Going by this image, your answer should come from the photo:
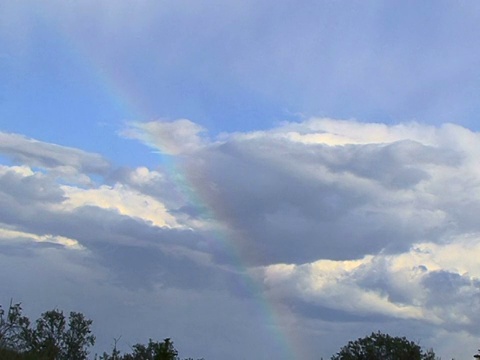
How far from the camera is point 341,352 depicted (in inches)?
3204

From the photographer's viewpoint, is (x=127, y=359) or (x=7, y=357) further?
(x=127, y=359)

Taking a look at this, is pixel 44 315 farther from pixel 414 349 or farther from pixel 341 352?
pixel 414 349

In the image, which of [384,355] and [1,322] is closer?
[1,322]

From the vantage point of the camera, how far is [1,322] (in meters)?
34.7

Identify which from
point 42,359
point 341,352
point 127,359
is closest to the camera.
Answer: point 42,359

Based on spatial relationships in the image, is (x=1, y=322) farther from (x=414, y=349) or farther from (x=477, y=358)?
(x=414, y=349)

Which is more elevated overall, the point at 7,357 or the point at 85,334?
the point at 85,334

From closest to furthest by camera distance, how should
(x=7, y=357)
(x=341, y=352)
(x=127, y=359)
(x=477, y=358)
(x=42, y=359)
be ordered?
1. (x=7, y=357)
2. (x=42, y=359)
3. (x=477, y=358)
4. (x=127, y=359)
5. (x=341, y=352)

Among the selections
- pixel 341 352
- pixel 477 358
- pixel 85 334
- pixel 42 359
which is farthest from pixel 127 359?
pixel 42 359

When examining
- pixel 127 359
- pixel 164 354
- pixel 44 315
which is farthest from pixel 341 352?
pixel 164 354

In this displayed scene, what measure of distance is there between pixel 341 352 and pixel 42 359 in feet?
184

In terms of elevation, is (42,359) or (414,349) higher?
(414,349)

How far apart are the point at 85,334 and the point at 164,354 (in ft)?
122

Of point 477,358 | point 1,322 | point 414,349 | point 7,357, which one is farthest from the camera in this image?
point 414,349
